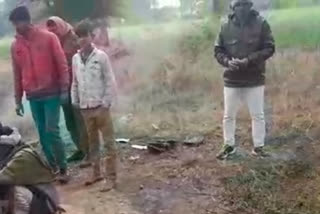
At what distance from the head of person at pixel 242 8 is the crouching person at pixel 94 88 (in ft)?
3.85

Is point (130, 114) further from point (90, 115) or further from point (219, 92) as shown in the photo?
point (90, 115)

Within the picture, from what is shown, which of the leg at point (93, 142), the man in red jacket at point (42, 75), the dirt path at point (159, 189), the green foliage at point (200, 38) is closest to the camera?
the dirt path at point (159, 189)

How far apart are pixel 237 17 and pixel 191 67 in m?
3.00

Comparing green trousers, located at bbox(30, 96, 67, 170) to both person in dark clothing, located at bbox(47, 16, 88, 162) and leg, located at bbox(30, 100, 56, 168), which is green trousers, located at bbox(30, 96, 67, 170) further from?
person in dark clothing, located at bbox(47, 16, 88, 162)

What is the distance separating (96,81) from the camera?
464 cm

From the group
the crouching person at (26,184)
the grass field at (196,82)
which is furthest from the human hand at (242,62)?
the crouching person at (26,184)

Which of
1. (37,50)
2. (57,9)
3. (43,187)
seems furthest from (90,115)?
(57,9)

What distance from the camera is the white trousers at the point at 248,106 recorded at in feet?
17.2

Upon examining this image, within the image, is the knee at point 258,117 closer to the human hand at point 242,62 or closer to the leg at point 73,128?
the human hand at point 242,62

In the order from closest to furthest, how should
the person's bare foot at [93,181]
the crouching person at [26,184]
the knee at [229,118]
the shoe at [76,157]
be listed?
the crouching person at [26,184] → the person's bare foot at [93,181] → the knee at [229,118] → the shoe at [76,157]

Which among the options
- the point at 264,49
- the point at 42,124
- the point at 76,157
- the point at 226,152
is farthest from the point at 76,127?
the point at 264,49

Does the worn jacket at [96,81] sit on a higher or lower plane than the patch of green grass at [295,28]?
higher

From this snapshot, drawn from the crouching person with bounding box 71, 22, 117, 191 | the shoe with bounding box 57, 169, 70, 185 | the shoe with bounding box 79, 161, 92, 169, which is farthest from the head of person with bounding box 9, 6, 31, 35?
the shoe with bounding box 79, 161, 92, 169

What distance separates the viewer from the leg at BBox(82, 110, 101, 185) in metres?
4.72
